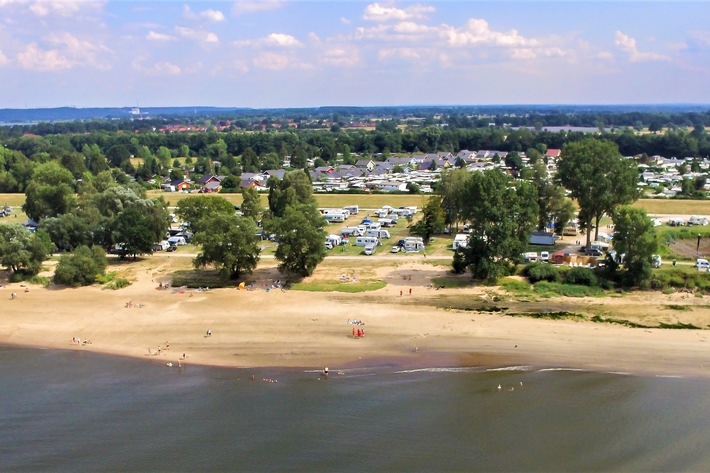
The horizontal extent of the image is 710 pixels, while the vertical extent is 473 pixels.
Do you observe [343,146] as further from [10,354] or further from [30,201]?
[10,354]

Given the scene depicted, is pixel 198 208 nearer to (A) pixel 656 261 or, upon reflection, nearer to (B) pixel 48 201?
(B) pixel 48 201

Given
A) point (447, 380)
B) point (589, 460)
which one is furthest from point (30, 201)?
point (589, 460)

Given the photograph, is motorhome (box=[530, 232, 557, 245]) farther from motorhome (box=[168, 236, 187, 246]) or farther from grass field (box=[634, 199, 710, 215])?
motorhome (box=[168, 236, 187, 246])

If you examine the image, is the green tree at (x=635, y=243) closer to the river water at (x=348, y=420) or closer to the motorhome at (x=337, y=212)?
the river water at (x=348, y=420)

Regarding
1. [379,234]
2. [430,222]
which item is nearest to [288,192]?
[379,234]

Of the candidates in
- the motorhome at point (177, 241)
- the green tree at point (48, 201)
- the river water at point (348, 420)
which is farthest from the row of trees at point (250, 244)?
the green tree at point (48, 201)

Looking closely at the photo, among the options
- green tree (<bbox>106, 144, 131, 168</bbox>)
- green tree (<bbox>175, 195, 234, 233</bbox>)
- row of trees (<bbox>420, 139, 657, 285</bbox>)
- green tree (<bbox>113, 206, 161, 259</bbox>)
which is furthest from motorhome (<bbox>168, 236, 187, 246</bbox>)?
green tree (<bbox>106, 144, 131, 168</bbox>)
